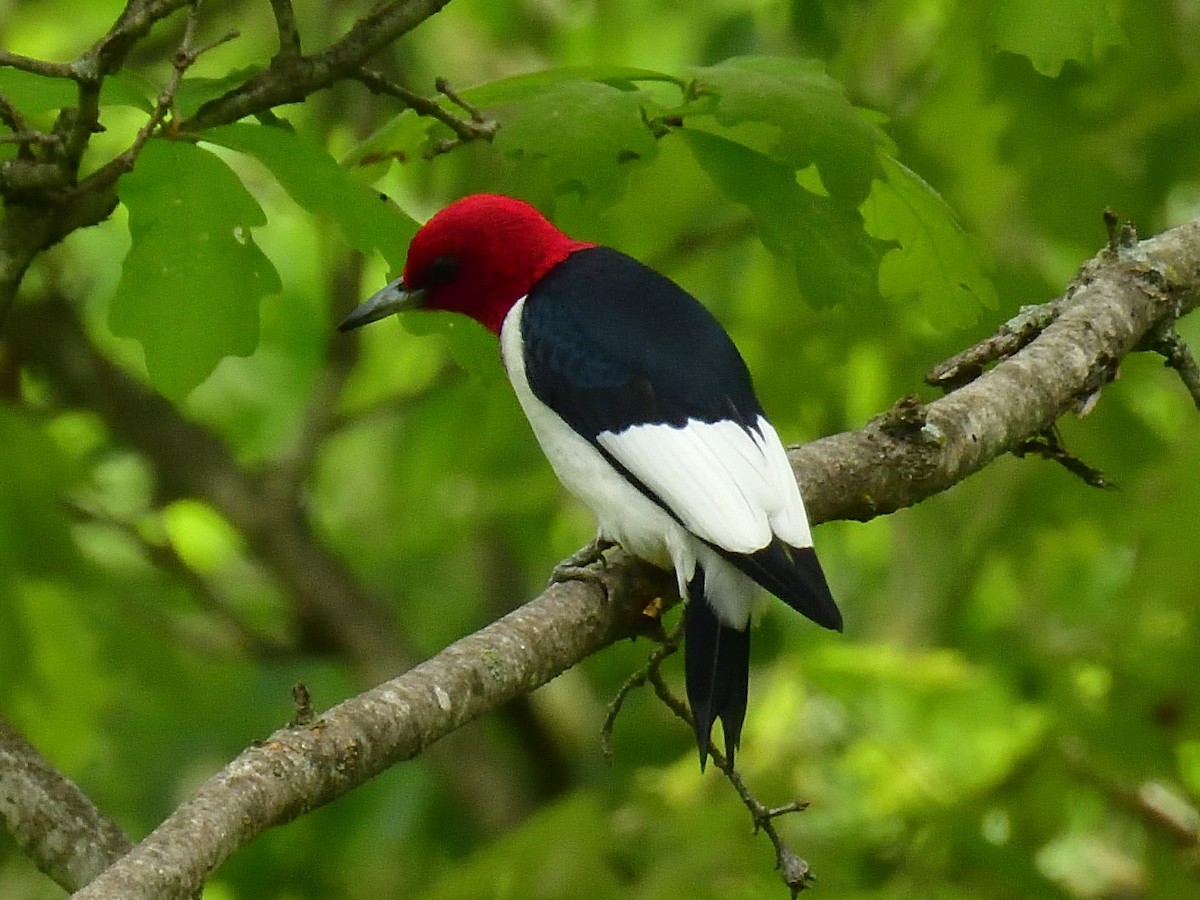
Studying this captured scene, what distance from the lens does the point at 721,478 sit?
277cm

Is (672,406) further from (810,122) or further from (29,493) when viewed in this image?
(29,493)

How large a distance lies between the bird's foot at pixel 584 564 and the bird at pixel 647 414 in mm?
31

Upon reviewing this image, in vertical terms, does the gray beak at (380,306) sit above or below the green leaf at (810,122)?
below

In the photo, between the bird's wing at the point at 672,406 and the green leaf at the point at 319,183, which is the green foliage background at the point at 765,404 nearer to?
the green leaf at the point at 319,183

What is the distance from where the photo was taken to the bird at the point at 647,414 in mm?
2656

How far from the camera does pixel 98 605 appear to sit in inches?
174

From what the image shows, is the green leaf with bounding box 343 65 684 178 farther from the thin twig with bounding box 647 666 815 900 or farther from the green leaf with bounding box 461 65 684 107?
the thin twig with bounding box 647 666 815 900

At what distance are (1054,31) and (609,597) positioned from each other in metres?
1.00

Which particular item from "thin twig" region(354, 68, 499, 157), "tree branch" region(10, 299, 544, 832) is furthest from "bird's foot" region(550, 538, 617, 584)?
"tree branch" region(10, 299, 544, 832)

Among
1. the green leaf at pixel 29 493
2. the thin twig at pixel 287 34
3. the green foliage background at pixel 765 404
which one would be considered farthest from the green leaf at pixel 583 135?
the green leaf at pixel 29 493

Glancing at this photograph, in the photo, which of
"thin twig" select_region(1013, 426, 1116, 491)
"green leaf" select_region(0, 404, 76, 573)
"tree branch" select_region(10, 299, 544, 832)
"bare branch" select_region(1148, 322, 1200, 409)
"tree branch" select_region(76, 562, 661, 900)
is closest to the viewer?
"tree branch" select_region(76, 562, 661, 900)

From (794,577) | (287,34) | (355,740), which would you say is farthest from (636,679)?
(287,34)

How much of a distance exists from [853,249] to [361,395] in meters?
3.67

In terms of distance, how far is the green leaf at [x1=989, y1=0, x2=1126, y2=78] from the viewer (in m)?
2.47
